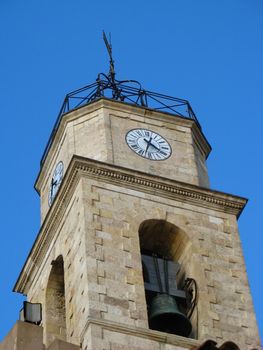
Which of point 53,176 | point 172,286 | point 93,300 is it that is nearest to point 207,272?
point 172,286

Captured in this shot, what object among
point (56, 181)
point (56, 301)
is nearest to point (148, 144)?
point (56, 181)

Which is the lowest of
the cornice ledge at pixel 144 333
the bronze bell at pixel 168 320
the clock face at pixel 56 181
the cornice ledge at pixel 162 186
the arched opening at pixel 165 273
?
the cornice ledge at pixel 144 333

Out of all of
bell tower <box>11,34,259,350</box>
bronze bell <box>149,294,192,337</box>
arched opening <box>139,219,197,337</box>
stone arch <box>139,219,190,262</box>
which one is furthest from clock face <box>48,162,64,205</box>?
bronze bell <box>149,294,192,337</box>

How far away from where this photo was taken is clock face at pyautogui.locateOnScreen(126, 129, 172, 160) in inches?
1339

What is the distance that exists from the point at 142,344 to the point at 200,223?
16.0 feet

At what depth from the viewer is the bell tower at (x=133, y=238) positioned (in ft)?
97.2

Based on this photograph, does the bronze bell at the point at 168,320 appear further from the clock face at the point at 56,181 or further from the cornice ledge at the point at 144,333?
the clock face at the point at 56,181

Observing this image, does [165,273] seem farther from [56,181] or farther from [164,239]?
[56,181]

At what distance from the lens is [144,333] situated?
28.8 meters

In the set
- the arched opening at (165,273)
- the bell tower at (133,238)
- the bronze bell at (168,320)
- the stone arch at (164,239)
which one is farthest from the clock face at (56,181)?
the bronze bell at (168,320)

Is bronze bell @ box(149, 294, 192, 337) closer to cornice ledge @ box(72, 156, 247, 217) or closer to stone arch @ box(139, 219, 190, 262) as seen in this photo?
stone arch @ box(139, 219, 190, 262)

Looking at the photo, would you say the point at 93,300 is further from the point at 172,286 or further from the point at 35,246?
the point at 35,246

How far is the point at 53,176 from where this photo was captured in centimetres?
3538

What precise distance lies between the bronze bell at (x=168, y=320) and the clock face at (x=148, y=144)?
15.6 ft
